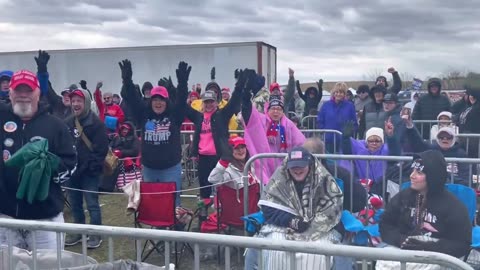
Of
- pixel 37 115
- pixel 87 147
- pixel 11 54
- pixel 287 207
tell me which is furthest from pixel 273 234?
pixel 11 54

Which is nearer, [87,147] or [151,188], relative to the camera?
[151,188]

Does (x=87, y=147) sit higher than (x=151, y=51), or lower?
lower

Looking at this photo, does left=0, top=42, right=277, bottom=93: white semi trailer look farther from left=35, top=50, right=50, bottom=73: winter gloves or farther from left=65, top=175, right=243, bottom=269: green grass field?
left=35, top=50, right=50, bottom=73: winter gloves

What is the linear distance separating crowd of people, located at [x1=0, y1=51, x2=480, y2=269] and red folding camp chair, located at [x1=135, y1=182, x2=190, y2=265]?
0.62 meters

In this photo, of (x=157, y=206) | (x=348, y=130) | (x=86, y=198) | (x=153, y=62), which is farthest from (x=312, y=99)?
(x=157, y=206)

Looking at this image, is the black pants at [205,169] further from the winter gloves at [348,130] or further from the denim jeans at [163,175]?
the winter gloves at [348,130]

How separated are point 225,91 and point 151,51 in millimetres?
7385

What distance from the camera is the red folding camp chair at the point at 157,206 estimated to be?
6.32 m

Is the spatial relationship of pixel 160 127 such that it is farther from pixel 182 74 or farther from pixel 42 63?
pixel 42 63

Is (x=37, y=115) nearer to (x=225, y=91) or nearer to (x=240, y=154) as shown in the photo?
(x=240, y=154)

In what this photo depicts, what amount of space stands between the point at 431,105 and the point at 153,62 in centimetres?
1067

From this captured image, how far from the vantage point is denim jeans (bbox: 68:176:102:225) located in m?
6.95

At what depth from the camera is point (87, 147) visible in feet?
22.6

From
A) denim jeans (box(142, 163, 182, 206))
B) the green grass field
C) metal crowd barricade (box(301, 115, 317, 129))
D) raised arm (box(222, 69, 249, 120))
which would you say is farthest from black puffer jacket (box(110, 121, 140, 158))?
metal crowd barricade (box(301, 115, 317, 129))
